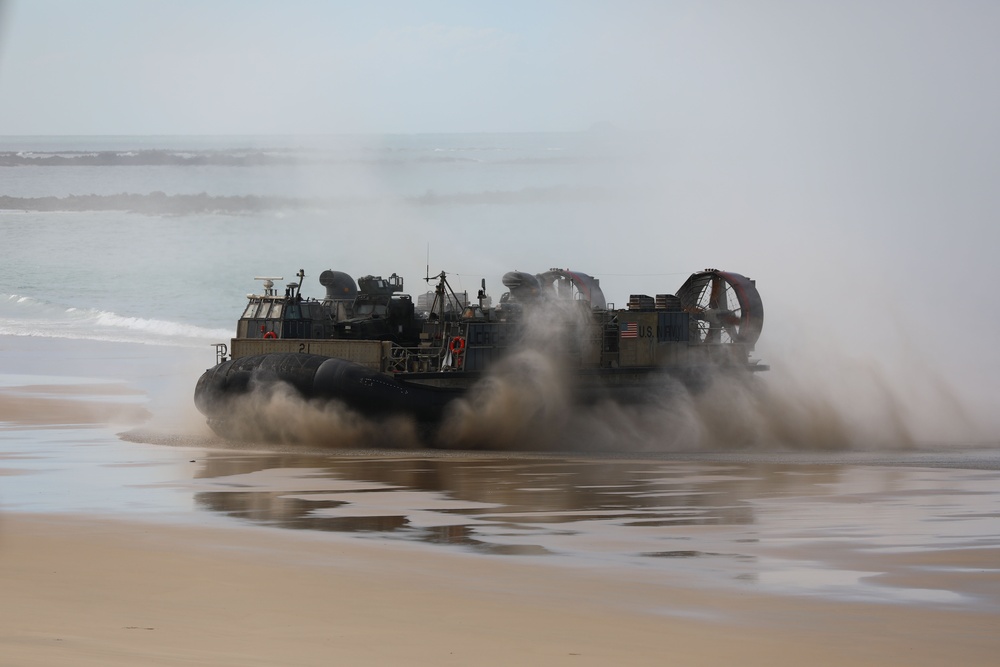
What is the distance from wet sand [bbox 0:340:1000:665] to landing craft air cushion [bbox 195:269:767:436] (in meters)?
2.74

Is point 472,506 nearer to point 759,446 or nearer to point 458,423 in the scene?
point 458,423

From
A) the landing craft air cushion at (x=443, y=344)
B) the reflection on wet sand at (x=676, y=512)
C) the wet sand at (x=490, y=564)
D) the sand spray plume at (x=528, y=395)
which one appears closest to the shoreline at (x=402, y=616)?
the wet sand at (x=490, y=564)

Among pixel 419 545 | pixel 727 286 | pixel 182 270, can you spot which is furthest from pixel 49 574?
pixel 182 270

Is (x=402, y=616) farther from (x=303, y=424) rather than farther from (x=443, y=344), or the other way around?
(x=443, y=344)

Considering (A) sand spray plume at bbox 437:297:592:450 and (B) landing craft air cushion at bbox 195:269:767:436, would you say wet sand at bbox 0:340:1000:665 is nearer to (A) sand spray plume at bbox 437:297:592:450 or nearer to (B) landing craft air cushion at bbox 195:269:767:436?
(B) landing craft air cushion at bbox 195:269:767:436

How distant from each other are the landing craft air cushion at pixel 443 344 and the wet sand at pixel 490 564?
108 inches

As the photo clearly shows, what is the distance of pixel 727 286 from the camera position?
26656mm

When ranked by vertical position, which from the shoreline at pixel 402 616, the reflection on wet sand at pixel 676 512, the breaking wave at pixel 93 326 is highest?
the breaking wave at pixel 93 326

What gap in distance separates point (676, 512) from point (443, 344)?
9120 mm

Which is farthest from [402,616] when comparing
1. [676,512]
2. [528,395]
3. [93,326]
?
[93,326]

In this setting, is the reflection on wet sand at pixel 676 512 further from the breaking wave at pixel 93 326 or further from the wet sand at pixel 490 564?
the breaking wave at pixel 93 326

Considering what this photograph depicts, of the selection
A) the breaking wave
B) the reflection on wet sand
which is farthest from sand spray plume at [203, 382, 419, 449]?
the breaking wave

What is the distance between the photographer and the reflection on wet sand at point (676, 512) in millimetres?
10086

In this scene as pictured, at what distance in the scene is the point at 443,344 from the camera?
2173 centimetres
